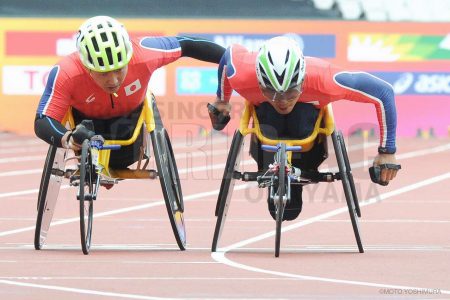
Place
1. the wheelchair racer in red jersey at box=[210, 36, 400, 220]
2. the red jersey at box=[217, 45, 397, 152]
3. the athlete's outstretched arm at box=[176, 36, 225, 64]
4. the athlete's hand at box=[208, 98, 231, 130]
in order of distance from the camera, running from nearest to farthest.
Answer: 1. the wheelchair racer in red jersey at box=[210, 36, 400, 220]
2. the red jersey at box=[217, 45, 397, 152]
3. the athlete's hand at box=[208, 98, 231, 130]
4. the athlete's outstretched arm at box=[176, 36, 225, 64]

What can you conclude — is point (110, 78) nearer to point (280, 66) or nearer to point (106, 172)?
point (106, 172)

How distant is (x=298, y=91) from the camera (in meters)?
10.4

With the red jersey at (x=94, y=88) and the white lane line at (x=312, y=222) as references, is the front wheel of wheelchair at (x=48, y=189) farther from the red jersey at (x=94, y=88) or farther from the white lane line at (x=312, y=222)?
the white lane line at (x=312, y=222)

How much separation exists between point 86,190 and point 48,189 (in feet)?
1.88

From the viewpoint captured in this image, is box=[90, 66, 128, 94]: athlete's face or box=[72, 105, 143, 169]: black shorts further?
box=[72, 105, 143, 169]: black shorts

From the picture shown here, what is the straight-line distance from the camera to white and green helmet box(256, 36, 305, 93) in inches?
404

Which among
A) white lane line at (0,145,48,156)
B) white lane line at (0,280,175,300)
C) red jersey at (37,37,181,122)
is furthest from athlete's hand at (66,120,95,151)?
white lane line at (0,145,48,156)

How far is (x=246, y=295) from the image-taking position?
800cm

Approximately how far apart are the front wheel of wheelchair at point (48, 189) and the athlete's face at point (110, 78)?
0.70 m

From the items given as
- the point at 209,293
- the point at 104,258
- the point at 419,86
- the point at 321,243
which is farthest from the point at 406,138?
the point at 209,293

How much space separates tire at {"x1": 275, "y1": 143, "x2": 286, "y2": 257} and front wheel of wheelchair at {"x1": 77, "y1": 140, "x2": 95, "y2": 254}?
1355mm

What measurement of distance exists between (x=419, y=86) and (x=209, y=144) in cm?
388

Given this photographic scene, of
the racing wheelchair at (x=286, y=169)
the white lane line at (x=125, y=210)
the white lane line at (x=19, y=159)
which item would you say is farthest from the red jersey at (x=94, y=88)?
the white lane line at (x=19, y=159)

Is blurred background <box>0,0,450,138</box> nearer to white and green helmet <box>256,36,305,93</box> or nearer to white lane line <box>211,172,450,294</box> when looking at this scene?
white lane line <box>211,172,450,294</box>
